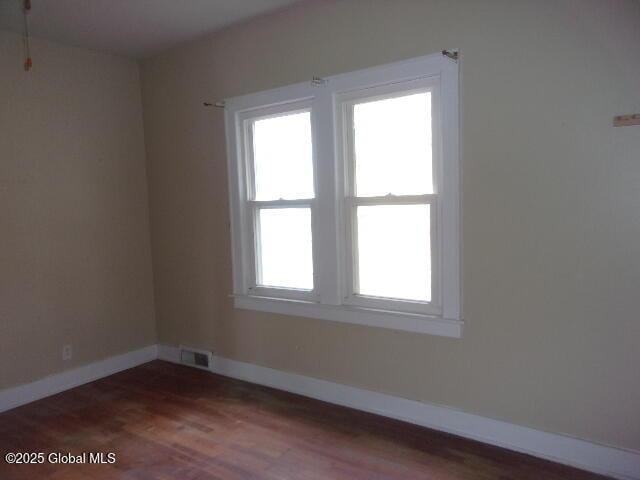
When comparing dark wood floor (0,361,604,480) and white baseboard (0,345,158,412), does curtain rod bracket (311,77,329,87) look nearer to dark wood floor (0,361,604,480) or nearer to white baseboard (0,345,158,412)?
dark wood floor (0,361,604,480)

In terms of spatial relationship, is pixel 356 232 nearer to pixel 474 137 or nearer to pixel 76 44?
pixel 474 137

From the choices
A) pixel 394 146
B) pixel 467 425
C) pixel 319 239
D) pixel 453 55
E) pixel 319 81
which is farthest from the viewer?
pixel 319 239

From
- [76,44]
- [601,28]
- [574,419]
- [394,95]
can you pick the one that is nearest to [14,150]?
[76,44]

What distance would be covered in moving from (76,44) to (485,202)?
334 centimetres

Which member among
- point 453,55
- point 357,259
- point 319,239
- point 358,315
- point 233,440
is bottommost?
point 233,440

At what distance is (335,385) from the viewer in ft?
10.3

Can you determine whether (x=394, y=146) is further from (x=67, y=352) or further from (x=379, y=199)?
(x=67, y=352)

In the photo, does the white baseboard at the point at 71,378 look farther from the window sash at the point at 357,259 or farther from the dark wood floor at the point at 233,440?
the window sash at the point at 357,259

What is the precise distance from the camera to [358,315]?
117 inches

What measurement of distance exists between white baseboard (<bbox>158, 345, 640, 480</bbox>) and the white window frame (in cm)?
48

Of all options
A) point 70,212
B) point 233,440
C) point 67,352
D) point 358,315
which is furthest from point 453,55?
point 67,352

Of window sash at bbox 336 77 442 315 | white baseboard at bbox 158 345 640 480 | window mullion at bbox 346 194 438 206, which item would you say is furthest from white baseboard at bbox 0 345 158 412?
window mullion at bbox 346 194 438 206

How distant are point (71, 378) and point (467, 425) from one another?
9.86 ft

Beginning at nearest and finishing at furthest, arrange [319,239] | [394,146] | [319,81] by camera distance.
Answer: [394,146], [319,81], [319,239]
